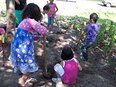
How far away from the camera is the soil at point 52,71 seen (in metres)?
5.94

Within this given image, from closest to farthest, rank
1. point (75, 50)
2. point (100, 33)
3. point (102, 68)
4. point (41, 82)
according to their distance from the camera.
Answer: point (41, 82), point (102, 68), point (75, 50), point (100, 33)

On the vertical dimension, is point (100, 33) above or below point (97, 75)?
above

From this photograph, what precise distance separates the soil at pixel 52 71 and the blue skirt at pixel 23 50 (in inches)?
23.0

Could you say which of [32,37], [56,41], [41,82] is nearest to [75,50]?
[56,41]

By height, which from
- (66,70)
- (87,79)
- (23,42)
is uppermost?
(23,42)

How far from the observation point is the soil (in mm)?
5938

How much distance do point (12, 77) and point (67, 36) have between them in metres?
3.51

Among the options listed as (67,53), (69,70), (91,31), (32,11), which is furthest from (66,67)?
(91,31)

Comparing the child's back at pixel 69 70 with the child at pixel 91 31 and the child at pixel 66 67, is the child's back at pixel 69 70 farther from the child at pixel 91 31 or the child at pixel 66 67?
the child at pixel 91 31

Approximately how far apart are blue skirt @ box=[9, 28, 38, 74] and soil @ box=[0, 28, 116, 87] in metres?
0.58

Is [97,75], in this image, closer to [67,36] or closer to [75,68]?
[75,68]

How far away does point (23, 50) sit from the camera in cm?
514

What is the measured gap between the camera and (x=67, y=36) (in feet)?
30.0

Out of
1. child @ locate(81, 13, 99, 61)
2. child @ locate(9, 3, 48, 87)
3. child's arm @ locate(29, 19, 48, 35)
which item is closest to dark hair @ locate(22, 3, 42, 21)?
child @ locate(9, 3, 48, 87)
